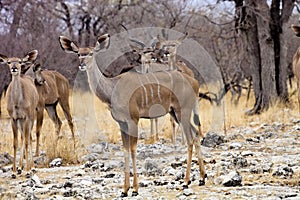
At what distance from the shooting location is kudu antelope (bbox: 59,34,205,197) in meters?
6.90

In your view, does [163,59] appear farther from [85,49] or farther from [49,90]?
[85,49]

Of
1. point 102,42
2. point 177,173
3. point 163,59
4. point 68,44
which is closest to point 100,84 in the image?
point 102,42

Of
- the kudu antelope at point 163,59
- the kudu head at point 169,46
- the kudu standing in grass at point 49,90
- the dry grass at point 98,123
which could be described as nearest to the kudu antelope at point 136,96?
the dry grass at point 98,123

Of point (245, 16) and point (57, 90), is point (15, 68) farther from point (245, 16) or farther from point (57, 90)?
point (245, 16)

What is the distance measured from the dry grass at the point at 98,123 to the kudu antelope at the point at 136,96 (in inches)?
84.7

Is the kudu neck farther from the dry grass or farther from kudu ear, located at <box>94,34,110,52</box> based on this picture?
the dry grass

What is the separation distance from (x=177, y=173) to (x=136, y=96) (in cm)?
111

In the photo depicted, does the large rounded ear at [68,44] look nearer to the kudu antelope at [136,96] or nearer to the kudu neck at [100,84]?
the kudu antelope at [136,96]

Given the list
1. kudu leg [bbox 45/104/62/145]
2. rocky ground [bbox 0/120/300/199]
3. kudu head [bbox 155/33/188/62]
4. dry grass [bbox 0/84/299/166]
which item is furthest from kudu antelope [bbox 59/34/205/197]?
kudu head [bbox 155/33/188/62]

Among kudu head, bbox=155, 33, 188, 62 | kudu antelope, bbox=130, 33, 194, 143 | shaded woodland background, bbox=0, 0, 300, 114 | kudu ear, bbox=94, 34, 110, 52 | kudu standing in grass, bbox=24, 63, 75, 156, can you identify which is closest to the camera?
kudu ear, bbox=94, 34, 110, 52

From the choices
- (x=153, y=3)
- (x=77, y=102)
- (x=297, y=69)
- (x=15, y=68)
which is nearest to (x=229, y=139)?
(x=297, y=69)

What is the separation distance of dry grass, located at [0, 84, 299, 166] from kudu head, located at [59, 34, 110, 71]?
6.57 feet

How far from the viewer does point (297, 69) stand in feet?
28.2

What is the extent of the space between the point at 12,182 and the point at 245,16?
28.1 feet
